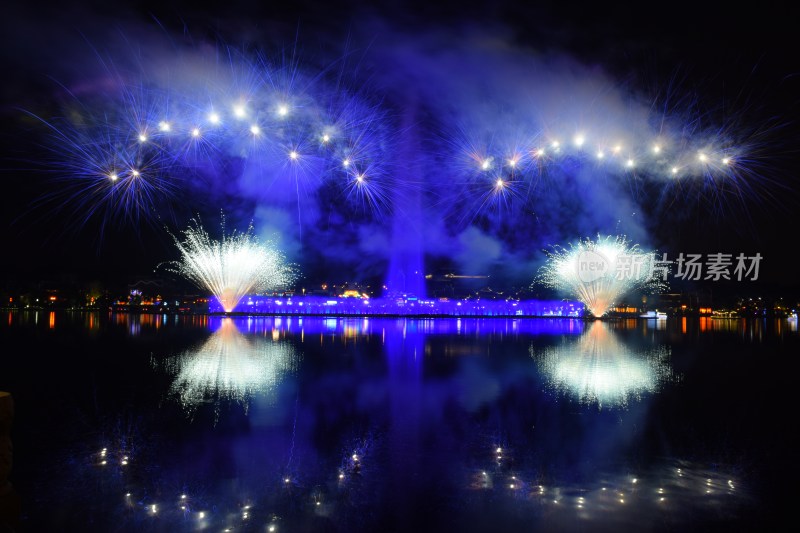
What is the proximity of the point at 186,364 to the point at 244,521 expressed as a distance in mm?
9418

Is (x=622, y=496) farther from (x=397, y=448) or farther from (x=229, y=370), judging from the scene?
(x=229, y=370)

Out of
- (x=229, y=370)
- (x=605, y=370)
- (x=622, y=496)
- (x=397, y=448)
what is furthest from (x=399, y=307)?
(x=622, y=496)

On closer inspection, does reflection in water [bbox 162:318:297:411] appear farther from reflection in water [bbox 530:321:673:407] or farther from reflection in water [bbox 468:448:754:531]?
reflection in water [bbox 530:321:673:407]

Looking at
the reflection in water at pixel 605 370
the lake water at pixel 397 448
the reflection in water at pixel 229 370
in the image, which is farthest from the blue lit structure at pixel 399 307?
the lake water at pixel 397 448

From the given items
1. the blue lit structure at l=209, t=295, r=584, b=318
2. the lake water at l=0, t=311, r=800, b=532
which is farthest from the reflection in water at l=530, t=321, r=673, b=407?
the blue lit structure at l=209, t=295, r=584, b=318

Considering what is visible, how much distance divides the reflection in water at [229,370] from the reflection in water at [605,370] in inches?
214

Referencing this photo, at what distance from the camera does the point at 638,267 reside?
38.3 metres

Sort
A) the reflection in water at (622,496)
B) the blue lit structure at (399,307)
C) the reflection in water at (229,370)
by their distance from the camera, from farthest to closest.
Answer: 1. the blue lit structure at (399,307)
2. the reflection in water at (229,370)
3. the reflection in water at (622,496)

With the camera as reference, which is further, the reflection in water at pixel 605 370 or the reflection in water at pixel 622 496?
the reflection in water at pixel 605 370

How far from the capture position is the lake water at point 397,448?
447 centimetres

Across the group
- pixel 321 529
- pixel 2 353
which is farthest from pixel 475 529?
pixel 2 353

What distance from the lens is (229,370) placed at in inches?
469

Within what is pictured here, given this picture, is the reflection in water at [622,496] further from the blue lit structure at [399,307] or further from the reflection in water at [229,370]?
the blue lit structure at [399,307]

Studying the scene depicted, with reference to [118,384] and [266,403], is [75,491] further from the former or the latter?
[118,384]
